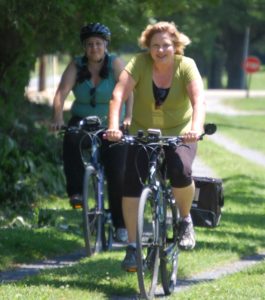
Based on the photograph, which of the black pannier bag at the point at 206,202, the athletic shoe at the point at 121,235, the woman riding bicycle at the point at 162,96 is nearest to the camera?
Result: the woman riding bicycle at the point at 162,96

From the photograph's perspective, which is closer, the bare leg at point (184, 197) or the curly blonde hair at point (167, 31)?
the curly blonde hair at point (167, 31)

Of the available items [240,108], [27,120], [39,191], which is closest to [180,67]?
[39,191]

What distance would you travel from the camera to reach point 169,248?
762 centimetres

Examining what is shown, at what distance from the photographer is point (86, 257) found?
364 inches

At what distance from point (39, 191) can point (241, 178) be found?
15.5 ft

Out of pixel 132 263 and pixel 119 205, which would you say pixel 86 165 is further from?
pixel 132 263

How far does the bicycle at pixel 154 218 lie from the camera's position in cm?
707

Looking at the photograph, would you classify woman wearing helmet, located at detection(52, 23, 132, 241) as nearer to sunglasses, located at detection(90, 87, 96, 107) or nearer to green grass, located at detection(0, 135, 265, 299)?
sunglasses, located at detection(90, 87, 96, 107)

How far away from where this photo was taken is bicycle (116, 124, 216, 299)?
7.07 meters

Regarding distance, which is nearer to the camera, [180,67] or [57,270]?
[180,67]

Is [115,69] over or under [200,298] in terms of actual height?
over

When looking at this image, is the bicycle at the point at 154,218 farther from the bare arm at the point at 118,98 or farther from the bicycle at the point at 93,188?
the bicycle at the point at 93,188

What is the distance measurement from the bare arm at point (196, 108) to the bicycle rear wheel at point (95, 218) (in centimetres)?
198

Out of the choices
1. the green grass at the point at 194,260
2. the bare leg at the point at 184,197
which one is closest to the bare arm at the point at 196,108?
the bare leg at the point at 184,197
